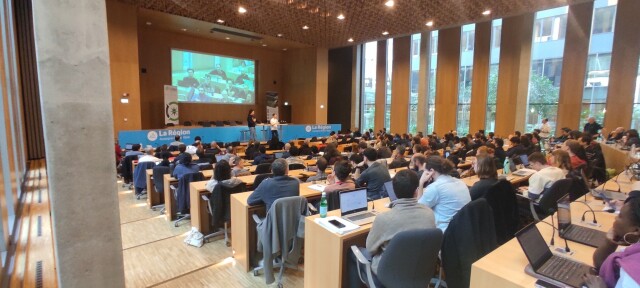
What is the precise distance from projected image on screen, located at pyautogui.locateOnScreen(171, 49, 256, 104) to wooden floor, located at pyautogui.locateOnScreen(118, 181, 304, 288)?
11013 mm

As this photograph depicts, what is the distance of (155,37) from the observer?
13797 millimetres

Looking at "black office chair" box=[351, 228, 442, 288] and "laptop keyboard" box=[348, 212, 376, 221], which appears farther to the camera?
"laptop keyboard" box=[348, 212, 376, 221]

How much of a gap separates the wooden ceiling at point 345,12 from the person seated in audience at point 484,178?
7.19 metres

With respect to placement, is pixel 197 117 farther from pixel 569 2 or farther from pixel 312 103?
pixel 569 2

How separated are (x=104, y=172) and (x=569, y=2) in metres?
12.0

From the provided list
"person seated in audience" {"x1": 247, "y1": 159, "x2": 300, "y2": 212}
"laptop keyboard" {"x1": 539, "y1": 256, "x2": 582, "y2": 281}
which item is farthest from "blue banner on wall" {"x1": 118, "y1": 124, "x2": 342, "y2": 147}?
"laptop keyboard" {"x1": 539, "y1": 256, "x2": 582, "y2": 281}

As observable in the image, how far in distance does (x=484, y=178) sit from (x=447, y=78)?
38.3 feet

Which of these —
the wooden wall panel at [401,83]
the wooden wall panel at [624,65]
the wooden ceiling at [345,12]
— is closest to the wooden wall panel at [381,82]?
the wooden wall panel at [401,83]

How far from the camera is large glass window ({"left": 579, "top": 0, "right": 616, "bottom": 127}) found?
10242 mm

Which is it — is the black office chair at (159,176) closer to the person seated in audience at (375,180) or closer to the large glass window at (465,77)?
the person seated in audience at (375,180)

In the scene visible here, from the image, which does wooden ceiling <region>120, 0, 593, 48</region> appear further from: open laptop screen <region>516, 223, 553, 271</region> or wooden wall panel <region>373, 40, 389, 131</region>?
open laptop screen <region>516, 223, 553, 271</region>

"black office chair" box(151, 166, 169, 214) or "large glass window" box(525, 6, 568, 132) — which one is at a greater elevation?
"large glass window" box(525, 6, 568, 132)

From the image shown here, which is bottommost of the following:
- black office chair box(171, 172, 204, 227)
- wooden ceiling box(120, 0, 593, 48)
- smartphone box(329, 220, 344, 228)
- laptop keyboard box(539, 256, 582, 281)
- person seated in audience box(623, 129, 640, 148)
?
black office chair box(171, 172, 204, 227)

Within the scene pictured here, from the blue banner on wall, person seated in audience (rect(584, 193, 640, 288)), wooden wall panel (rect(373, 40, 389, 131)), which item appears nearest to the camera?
person seated in audience (rect(584, 193, 640, 288))
